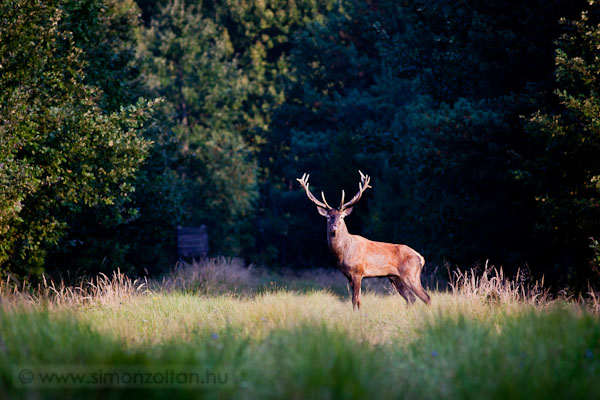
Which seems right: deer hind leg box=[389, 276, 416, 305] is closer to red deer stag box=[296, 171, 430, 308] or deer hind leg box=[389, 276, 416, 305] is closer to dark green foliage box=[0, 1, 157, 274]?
red deer stag box=[296, 171, 430, 308]

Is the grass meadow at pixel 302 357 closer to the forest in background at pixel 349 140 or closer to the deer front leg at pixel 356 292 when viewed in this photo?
the deer front leg at pixel 356 292

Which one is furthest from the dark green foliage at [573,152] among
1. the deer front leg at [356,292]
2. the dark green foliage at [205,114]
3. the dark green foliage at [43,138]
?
the dark green foliage at [205,114]

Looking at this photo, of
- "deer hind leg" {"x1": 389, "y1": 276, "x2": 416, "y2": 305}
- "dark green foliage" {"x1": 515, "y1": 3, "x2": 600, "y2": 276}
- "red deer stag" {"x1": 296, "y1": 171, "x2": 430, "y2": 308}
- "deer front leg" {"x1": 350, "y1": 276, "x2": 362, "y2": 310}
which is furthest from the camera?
"dark green foliage" {"x1": 515, "y1": 3, "x2": 600, "y2": 276}

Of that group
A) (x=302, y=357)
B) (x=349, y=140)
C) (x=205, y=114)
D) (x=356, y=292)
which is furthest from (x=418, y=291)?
(x=205, y=114)

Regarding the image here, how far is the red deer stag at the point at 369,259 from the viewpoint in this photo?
11.5 m

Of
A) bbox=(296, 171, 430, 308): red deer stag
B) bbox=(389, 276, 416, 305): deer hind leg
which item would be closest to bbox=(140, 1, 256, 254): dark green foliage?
bbox=(296, 171, 430, 308): red deer stag

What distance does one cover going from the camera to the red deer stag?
1147cm

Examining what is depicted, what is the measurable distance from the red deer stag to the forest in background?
11.0 feet

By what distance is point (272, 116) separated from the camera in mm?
42125

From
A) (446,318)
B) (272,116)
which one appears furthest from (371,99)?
(446,318)

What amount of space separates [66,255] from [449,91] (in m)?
13.8

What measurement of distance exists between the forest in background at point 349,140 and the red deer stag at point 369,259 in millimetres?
3352

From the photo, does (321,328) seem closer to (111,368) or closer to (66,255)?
(111,368)

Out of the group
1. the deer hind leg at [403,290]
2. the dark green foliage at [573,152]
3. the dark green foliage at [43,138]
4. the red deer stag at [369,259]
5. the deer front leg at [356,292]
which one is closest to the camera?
the deer front leg at [356,292]
